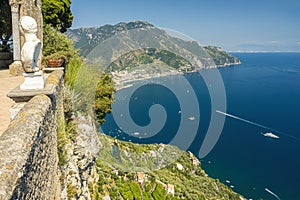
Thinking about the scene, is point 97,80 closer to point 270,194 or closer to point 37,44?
point 37,44

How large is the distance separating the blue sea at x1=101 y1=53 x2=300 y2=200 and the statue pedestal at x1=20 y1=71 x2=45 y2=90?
79.8 feet

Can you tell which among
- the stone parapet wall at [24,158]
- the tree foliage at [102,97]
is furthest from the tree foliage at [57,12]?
the stone parapet wall at [24,158]

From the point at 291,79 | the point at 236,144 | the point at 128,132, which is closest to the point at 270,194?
the point at 236,144

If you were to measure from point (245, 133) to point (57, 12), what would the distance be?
51200 mm

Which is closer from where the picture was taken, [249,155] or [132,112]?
[249,155]

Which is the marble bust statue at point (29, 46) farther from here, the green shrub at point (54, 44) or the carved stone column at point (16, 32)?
the green shrub at point (54, 44)

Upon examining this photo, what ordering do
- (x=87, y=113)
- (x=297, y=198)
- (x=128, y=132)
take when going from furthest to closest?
(x=128, y=132) → (x=297, y=198) → (x=87, y=113)

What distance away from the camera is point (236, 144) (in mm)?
48938

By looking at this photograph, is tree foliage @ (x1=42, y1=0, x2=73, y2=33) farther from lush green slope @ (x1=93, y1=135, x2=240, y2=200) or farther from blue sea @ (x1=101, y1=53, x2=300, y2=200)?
blue sea @ (x1=101, y1=53, x2=300, y2=200)

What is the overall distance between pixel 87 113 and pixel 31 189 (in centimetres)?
584

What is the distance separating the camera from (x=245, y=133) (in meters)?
53.7

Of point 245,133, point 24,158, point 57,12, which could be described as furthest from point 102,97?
point 245,133

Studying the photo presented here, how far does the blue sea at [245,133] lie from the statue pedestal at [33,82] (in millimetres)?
24311

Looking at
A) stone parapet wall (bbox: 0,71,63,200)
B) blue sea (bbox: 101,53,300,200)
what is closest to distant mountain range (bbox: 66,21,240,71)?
blue sea (bbox: 101,53,300,200)
